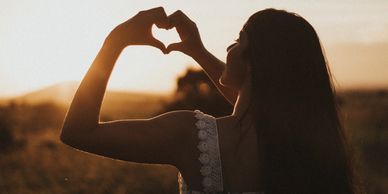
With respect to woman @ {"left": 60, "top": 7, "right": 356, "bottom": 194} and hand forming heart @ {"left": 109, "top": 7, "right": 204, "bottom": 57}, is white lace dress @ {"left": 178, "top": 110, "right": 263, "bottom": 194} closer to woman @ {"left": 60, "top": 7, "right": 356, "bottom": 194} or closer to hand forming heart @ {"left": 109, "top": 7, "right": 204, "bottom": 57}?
woman @ {"left": 60, "top": 7, "right": 356, "bottom": 194}

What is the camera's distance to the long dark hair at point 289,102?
2693mm

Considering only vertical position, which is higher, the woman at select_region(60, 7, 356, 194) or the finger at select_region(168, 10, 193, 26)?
the finger at select_region(168, 10, 193, 26)

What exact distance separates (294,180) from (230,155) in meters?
0.29

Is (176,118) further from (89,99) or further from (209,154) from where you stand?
(89,99)

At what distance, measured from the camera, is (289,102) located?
2715 mm

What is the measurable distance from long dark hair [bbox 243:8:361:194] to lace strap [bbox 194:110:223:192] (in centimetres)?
17

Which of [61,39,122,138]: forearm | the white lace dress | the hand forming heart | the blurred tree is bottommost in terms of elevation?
the blurred tree

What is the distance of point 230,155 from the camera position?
2736mm

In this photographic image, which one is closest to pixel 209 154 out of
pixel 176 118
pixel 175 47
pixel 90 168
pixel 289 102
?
pixel 176 118

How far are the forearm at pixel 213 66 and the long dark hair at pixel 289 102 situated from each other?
760 millimetres

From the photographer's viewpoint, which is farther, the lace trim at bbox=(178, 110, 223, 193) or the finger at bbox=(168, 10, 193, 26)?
the finger at bbox=(168, 10, 193, 26)

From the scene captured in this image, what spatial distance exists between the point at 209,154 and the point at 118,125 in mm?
395

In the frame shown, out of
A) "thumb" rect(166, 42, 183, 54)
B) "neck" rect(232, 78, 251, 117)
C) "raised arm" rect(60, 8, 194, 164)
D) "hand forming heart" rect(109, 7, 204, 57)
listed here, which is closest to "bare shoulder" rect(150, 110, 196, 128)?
"raised arm" rect(60, 8, 194, 164)

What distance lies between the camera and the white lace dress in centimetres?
269
